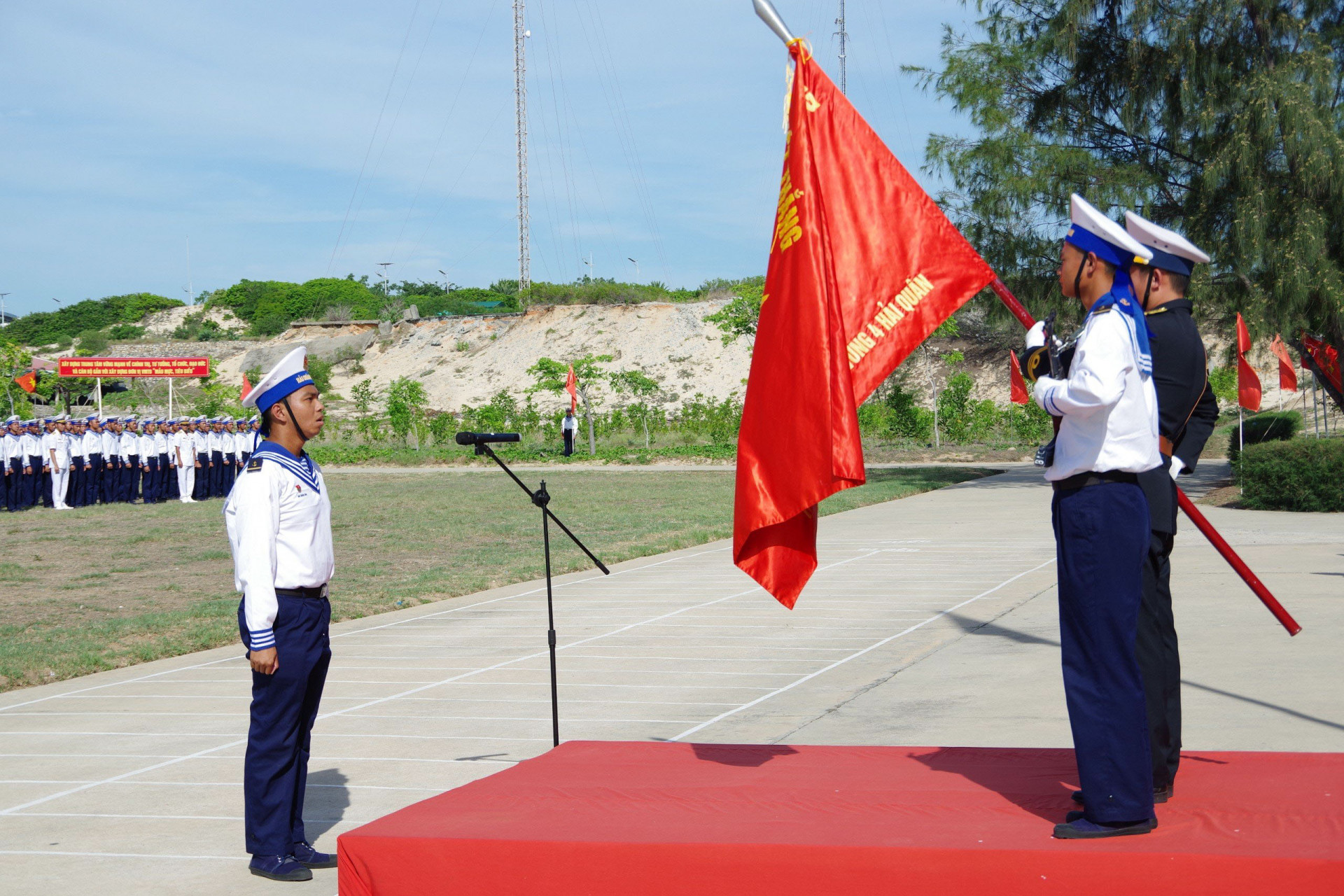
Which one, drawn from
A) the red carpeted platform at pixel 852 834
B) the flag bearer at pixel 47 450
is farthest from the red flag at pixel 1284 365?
the flag bearer at pixel 47 450

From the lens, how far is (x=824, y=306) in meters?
4.38

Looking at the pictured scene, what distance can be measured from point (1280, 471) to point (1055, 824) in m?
17.0

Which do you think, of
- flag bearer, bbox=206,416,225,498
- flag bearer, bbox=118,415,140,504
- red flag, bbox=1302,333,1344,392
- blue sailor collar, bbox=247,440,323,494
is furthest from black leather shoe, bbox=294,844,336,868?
flag bearer, bbox=206,416,225,498

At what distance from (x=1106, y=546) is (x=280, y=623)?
3.04 metres

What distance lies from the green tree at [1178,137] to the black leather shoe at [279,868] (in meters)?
20.2

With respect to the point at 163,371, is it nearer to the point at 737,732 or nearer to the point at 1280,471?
the point at 1280,471

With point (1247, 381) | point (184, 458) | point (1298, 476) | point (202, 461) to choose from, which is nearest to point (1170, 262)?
point (1298, 476)

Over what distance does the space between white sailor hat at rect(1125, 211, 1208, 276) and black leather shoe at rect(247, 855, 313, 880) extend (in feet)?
12.7

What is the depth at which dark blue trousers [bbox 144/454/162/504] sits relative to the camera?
27.2 metres

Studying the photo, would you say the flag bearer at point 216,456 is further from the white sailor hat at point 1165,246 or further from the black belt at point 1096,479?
the black belt at point 1096,479

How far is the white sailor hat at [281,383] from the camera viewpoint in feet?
15.8

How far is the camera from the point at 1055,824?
3.56 m

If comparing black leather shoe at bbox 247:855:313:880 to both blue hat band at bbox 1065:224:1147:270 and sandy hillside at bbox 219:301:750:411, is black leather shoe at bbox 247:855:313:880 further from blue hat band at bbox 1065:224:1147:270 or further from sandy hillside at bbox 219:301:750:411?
sandy hillside at bbox 219:301:750:411

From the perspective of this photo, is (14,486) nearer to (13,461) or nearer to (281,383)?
(13,461)
